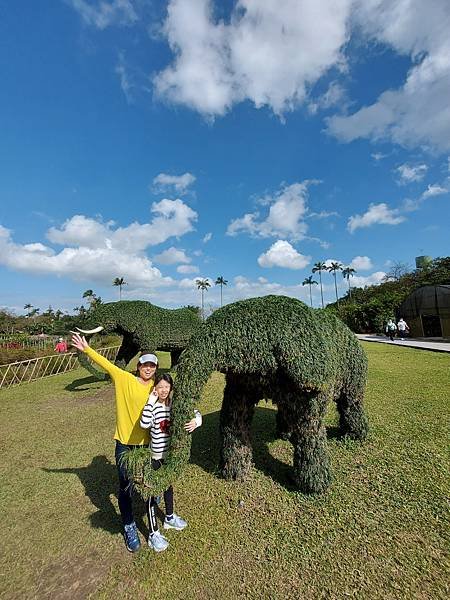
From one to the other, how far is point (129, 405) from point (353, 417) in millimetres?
3807

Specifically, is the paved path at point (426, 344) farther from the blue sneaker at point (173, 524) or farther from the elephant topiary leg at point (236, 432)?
the blue sneaker at point (173, 524)

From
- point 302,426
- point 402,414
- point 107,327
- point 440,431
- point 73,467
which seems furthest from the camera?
point 107,327

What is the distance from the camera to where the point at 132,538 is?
10.4ft

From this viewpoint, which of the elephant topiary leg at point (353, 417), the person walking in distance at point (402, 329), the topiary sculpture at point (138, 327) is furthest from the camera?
the person walking in distance at point (402, 329)

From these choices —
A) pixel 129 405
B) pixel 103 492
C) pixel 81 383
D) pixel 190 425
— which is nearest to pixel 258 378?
pixel 190 425

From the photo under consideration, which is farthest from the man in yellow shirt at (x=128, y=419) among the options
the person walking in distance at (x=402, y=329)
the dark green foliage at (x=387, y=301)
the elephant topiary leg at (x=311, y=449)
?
the dark green foliage at (x=387, y=301)

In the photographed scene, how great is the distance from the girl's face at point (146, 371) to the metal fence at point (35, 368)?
10.3 metres

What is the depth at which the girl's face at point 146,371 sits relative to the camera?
3.35 m

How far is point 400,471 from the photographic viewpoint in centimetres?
435

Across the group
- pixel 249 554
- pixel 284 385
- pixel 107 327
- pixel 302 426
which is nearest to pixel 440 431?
pixel 302 426

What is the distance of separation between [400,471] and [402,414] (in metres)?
2.71

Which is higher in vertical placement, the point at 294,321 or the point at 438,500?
the point at 294,321

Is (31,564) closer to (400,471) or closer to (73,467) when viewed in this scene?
(73,467)

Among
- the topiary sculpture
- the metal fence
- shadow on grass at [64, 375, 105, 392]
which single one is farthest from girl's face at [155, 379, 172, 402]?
the metal fence
